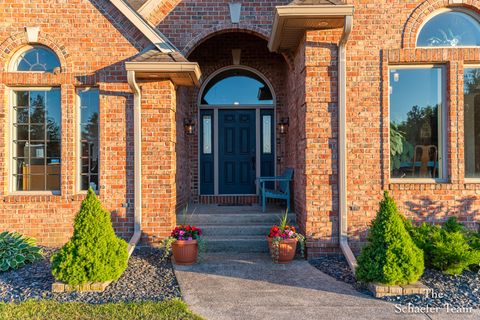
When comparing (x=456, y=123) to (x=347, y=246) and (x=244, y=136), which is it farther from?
(x=244, y=136)

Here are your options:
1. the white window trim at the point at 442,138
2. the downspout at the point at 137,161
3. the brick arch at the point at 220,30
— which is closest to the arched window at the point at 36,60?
the downspout at the point at 137,161

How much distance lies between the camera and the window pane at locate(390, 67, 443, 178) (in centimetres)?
623

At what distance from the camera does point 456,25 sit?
243 inches

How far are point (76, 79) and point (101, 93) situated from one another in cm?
50

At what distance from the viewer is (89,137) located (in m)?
6.71

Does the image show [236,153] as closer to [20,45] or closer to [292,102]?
[292,102]

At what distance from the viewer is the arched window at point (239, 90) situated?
8.84m

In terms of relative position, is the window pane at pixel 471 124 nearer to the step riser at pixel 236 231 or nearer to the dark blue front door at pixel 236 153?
the step riser at pixel 236 231

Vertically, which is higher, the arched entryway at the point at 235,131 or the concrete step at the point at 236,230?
the arched entryway at the point at 235,131

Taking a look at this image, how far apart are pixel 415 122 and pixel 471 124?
2.83 ft

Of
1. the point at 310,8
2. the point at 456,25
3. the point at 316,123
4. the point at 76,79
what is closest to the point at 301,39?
the point at 310,8

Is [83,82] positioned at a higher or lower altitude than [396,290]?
higher

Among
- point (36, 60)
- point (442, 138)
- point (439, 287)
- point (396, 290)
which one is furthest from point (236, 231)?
point (36, 60)

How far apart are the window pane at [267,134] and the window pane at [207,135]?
1210mm
